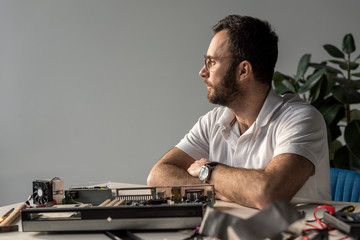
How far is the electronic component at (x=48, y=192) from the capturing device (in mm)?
1391

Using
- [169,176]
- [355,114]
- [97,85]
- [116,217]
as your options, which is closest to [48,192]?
[116,217]

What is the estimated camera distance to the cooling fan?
139 cm

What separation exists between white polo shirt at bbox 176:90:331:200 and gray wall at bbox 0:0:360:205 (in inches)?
59.6

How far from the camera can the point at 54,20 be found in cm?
379

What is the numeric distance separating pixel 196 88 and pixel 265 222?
112 inches

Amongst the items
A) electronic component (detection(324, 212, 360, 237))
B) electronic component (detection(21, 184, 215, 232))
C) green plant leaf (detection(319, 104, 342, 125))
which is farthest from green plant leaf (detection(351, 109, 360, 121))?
electronic component (detection(21, 184, 215, 232))

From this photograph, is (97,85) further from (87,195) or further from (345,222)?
(345,222)

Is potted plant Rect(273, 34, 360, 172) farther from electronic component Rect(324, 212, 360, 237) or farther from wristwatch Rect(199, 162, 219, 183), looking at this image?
electronic component Rect(324, 212, 360, 237)

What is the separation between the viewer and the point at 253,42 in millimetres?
1836

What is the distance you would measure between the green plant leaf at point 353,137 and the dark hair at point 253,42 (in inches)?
38.7

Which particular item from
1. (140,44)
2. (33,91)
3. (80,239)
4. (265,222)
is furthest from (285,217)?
(33,91)

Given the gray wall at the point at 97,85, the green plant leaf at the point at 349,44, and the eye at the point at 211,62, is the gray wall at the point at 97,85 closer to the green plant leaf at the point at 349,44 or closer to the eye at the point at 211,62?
the green plant leaf at the point at 349,44

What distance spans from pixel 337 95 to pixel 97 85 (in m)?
2.20

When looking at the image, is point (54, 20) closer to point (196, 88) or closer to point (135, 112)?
point (135, 112)
